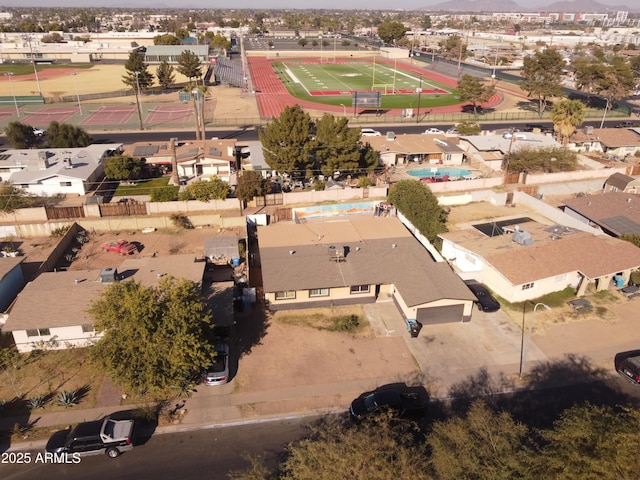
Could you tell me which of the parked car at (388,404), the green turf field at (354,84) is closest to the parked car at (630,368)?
the parked car at (388,404)

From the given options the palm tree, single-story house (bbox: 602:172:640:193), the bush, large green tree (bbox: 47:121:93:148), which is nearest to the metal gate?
the bush

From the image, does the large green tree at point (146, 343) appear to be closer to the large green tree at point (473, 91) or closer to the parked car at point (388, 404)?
the parked car at point (388, 404)

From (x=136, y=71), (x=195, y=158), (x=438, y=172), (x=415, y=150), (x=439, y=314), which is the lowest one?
(x=439, y=314)

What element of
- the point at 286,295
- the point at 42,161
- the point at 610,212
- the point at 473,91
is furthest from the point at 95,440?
the point at 473,91

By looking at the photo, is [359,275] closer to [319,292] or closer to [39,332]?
[319,292]

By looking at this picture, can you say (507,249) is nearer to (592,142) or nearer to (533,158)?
(533,158)

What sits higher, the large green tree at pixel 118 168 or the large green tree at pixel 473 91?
the large green tree at pixel 473 91
